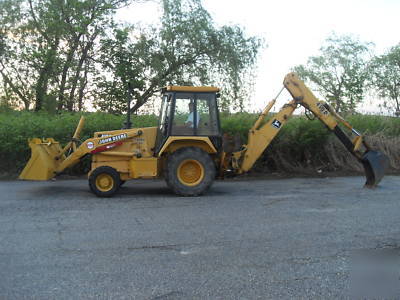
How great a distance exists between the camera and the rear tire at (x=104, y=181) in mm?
9445

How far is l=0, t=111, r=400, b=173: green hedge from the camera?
12906 mm

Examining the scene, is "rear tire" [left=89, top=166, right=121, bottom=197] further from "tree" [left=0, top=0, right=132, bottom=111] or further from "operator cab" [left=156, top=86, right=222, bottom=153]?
"tree" [left=0, top=0, right=132, bottom=111]

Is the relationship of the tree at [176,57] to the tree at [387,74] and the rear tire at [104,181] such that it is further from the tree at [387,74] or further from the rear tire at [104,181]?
the tree at [387,74]

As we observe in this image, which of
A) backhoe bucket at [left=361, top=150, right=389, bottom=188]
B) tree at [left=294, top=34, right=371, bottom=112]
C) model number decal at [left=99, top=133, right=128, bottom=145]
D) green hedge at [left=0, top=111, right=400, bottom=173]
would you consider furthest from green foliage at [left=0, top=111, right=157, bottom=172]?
tree at [left=294, top=34, right=371, bottom=112]

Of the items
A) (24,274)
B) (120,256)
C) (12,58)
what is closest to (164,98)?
(120,256)

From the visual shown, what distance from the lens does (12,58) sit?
2006 centimetres

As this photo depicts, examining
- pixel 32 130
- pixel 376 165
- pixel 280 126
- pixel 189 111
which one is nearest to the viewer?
pixel 189 111

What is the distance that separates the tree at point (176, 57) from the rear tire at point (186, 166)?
1106cm

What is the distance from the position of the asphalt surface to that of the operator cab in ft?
4.55

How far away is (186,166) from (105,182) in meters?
1.68

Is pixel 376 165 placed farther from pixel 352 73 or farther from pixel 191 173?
pixel 352 73

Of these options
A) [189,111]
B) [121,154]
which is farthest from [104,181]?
[189,111]

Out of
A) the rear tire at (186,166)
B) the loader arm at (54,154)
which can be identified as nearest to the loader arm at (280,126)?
the rear tire at (186,166)

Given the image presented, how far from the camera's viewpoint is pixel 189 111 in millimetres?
9664
